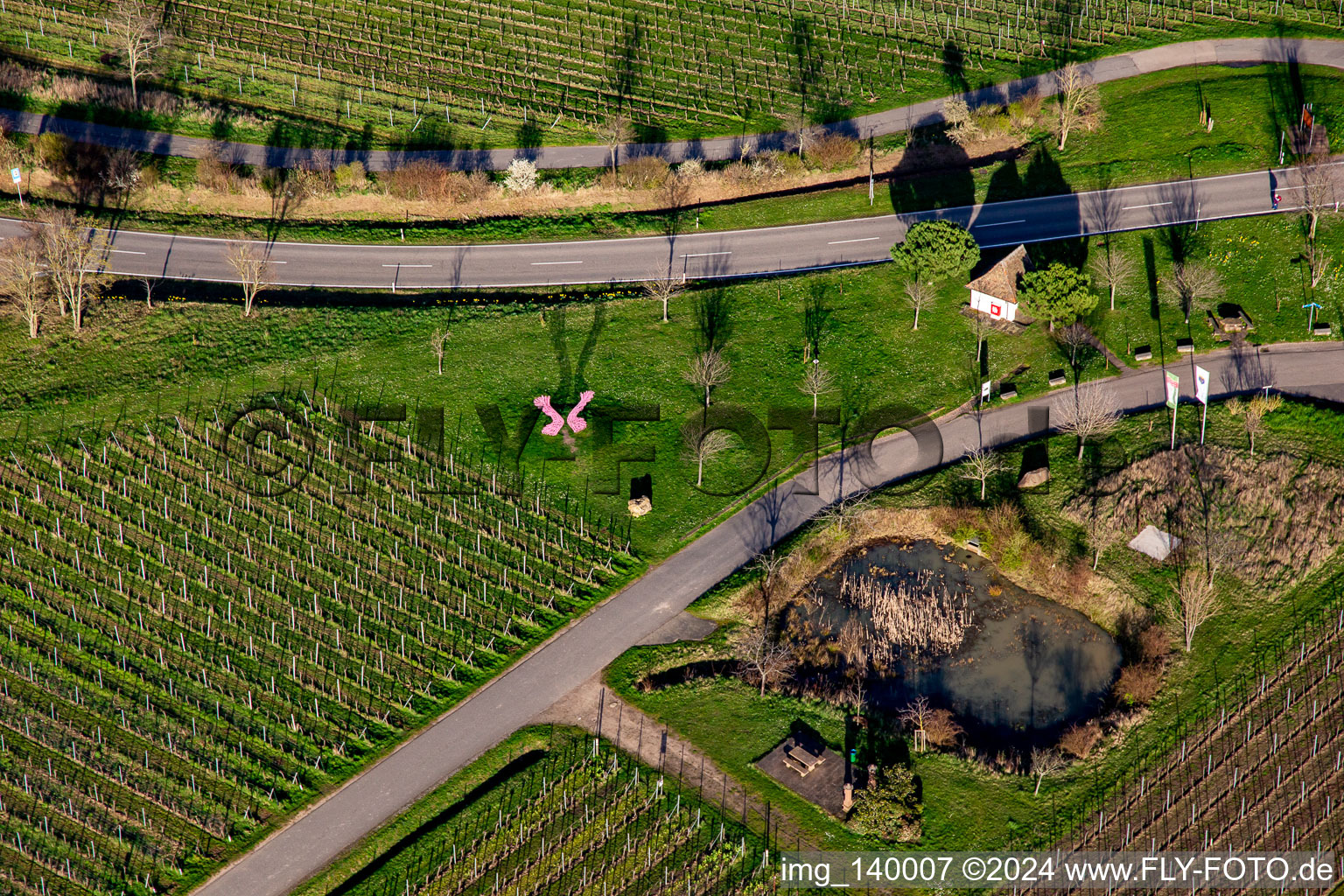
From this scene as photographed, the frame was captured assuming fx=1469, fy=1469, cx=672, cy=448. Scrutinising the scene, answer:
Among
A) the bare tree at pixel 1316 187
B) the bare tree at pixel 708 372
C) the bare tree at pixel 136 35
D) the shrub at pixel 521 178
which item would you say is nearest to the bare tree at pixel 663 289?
the bare tree at pixel 708 372

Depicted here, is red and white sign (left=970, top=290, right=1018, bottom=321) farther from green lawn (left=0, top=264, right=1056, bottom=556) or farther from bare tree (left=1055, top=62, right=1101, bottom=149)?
bare tree (left=1055, top=62, right=1101, bottom=149)

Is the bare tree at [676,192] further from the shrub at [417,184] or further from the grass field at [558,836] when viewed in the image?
the grass field at [558,836]

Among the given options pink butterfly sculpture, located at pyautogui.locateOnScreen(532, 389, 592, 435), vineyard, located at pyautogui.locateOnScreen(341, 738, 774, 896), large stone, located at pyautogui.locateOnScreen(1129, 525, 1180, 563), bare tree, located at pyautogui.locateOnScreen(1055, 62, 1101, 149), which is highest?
bare tree, located at pyautogui.locateOnScreen(1055, 62, 1101, 149)

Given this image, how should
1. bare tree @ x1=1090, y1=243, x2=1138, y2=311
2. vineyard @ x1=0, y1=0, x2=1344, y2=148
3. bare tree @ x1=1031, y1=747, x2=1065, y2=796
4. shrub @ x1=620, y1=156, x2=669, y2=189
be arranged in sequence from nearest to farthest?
1. bare tree @ x1=1031, y1=747, x2=1065, y2=796
2. bare tree @ x1=1090, y1=243, x2=1138, y2=311
3. shrub @ x1=620, y1=156, x2=669, y2=189
4. vineyard @ x1=0, y1=0, x2=1344, y2=148

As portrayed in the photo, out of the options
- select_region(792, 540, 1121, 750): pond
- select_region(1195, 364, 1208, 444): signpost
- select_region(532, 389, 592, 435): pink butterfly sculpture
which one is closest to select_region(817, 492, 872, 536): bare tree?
select_region(792, 540, 1121, 750): pond

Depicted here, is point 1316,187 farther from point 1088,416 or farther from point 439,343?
point 439,343
